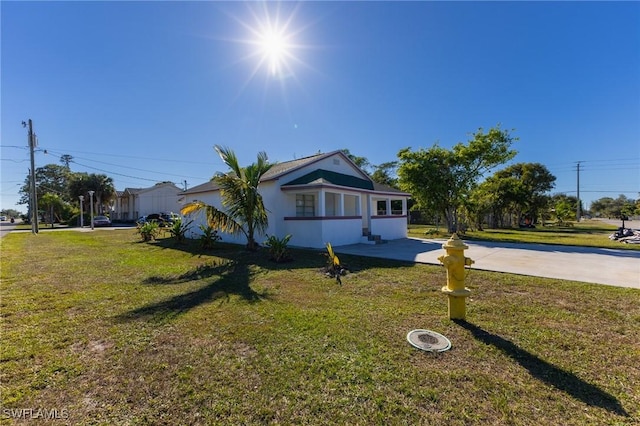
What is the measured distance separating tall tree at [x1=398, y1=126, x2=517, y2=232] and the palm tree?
1244 centimetres

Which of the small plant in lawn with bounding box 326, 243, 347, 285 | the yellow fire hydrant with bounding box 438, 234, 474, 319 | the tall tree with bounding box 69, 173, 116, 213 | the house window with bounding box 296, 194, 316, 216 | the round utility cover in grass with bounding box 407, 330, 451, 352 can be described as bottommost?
the round utility cover in grass with bounding box 407, 330, 451, 352

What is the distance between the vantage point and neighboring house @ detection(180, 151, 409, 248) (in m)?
12.6

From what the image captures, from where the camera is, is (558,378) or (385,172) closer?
(558,378)

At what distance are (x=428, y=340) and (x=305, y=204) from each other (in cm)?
1176

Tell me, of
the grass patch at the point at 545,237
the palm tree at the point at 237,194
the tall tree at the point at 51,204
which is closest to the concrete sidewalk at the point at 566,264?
the grass patch at the point at 545,237

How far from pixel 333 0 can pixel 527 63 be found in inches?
427

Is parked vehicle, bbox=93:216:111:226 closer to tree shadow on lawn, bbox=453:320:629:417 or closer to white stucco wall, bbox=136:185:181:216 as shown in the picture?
white stucco wall, bbox=136:185:181:216

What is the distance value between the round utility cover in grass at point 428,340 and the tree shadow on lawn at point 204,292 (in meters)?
2.97

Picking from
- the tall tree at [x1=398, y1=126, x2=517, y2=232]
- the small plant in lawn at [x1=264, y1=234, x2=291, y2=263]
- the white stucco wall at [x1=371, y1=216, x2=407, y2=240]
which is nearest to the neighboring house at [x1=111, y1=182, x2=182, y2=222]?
Answer: the white stucco wall at [x1=371, y1=216, x2=407, y2=240]

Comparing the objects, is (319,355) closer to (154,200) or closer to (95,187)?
(154,200)

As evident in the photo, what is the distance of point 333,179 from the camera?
14984mm

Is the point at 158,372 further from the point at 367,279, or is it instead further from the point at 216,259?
the point at 216,259

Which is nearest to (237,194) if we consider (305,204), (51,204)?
(305,204)

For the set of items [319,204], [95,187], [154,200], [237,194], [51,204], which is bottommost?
[319,204]
